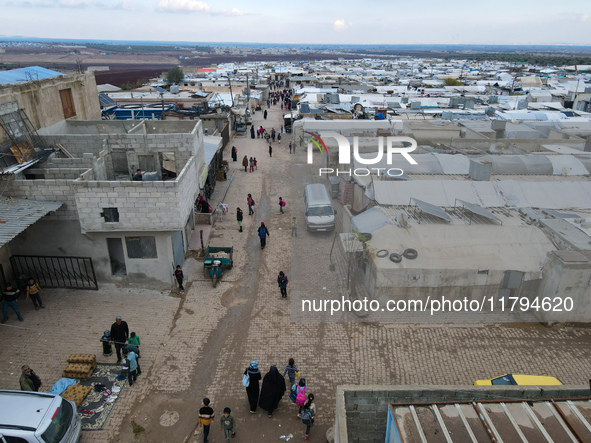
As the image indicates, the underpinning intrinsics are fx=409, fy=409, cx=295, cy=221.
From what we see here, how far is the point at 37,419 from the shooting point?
7215 millimetres

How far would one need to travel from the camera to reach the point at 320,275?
1434 cm

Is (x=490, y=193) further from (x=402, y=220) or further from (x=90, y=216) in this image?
(x=90, y=216)

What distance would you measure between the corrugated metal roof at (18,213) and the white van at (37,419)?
4123 mm

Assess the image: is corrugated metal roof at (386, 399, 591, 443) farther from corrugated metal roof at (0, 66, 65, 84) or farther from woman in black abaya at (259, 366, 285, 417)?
corrugated metal roof at (0, 66, 65, 84)

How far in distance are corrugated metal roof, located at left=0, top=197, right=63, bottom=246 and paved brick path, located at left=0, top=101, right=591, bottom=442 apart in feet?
9.28

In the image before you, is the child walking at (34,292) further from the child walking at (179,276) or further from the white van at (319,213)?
the white van at (319,213)

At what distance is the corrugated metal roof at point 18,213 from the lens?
412 inches

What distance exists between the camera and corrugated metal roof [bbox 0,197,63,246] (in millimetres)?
10453

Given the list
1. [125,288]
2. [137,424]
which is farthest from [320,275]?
[137,424]

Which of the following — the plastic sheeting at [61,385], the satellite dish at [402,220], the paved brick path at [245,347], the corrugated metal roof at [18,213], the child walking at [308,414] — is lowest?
the paved brick path at [245,347]

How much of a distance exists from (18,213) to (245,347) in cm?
735

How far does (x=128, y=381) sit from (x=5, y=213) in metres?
5.95

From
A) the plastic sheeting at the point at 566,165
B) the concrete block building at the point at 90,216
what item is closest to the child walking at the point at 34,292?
the concrete block building at the point at 90,216

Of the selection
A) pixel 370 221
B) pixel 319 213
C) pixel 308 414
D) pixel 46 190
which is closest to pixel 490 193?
pixel 370 221
